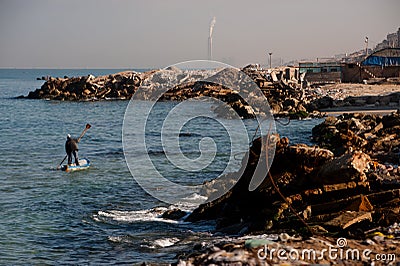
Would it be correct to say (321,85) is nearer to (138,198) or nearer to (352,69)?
(352,69)

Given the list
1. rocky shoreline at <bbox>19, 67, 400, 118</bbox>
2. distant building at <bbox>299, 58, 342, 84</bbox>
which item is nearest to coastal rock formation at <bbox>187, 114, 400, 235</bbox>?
rocky shoreline at <bbox>19, 67, 400, 118</bbox>

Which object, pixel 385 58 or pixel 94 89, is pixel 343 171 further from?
pixel 94 89

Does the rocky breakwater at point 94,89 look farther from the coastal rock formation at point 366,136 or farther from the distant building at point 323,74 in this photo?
the coastal rock formation at point 366,136

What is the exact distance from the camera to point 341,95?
40.7m

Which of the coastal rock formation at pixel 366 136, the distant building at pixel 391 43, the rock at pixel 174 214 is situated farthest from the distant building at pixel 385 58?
the distant building at pixel 391 43

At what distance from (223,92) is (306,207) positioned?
123 ft

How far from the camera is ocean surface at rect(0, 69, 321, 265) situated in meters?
11.9

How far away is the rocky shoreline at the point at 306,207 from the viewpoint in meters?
8.05

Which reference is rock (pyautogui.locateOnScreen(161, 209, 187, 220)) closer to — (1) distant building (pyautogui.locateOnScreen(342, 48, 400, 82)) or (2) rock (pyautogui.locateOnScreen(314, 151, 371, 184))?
(2) rock (pyautogui.locateOnScreen(314, 151, 371, 184))

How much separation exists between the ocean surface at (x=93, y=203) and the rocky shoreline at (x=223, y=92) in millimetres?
4226

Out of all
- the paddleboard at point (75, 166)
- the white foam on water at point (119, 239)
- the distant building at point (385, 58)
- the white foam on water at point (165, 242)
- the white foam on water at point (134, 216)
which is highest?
the distant building at point (385, 58)

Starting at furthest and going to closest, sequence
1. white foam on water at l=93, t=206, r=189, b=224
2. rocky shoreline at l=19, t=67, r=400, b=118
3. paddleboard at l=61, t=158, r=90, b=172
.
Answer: rocky shoreline at l=19, t=67, r=400, b=118 < paddleboard at l=61, t=158, r=90, b=172 < white foam on water at l=93, t=206, r=189, b=224

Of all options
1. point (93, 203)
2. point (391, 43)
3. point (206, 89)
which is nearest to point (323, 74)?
point (206, 89)

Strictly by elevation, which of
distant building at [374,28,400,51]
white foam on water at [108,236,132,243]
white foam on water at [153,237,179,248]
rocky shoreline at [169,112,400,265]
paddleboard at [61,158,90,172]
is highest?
distant building at [374,28,400,51]
